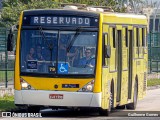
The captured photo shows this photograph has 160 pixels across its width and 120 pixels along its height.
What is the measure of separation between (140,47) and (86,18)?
187 inches

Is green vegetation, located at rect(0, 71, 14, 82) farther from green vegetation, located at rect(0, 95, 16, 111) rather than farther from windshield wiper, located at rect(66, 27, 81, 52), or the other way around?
windshield wiper, located at rect(66, 27, 81, 52)

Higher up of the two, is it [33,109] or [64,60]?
[64,60]

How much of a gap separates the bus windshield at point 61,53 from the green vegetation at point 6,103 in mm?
1891

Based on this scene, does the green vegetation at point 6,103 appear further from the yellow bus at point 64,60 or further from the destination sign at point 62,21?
the destination sign at point 62,21

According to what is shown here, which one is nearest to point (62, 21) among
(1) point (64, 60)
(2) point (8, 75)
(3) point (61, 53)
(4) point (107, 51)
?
(3) point (61, 53)

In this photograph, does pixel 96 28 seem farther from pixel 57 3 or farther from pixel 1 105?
pixel 57 3

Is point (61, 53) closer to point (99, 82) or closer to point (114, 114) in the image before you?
point (99, 82)

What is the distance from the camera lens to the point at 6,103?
2402cm

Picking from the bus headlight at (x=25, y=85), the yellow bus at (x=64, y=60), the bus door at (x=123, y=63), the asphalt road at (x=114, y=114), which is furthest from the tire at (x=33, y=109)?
the bus door at (x=123, y=63)

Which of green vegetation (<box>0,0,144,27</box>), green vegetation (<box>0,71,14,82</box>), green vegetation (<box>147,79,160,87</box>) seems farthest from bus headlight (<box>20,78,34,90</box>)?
green vegetation (<box>0,0,144,27</box>)

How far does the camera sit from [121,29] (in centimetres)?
2292

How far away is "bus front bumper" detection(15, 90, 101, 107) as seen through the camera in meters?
20.4

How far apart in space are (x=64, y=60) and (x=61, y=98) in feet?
3.29

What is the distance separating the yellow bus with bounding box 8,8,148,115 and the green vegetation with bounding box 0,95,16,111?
1199 millimetres
